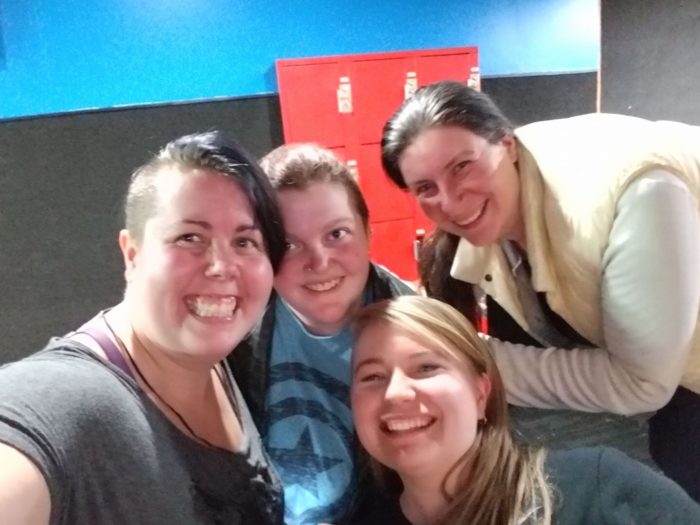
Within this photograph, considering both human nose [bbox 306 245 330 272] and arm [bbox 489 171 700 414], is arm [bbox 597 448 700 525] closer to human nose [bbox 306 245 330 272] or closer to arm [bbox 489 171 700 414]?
arm [bbox 489 171 700 414]

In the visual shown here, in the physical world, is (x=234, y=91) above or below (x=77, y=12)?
below

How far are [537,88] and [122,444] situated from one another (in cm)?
349

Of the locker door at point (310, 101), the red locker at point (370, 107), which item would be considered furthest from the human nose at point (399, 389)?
the locker door at point (310, 101)

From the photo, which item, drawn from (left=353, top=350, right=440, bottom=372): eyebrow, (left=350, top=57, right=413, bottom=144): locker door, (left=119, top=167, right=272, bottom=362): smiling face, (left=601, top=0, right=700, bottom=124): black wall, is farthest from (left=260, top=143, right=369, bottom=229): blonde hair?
(left=601, top=0, right=700, bottom=124): black wall

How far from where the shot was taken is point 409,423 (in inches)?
43.6

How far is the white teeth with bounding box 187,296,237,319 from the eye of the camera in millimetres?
1013

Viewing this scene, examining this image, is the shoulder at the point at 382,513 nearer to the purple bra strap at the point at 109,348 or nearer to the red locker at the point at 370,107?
the purple bra strap at the point at 109,348

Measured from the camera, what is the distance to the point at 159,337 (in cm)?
101

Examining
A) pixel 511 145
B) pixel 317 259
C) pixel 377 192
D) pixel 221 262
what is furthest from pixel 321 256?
pixel 377 192

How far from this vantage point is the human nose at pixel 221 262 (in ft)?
3.31

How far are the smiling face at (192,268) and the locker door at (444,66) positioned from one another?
2478mm

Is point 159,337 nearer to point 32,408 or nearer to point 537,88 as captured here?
point 32,408

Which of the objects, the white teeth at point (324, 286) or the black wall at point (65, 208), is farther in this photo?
the black wall at point (65, 208)

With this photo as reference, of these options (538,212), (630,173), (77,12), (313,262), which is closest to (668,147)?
(630,173)
